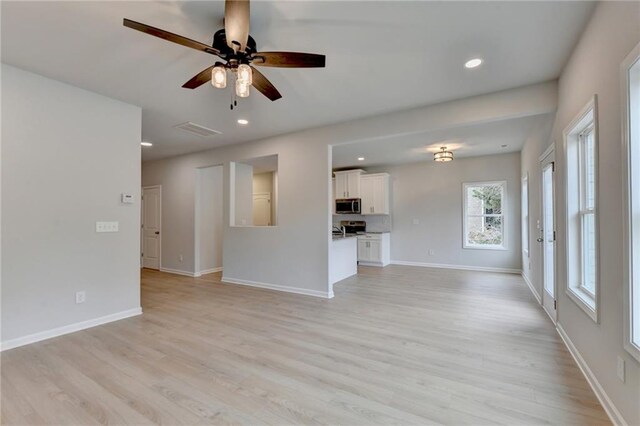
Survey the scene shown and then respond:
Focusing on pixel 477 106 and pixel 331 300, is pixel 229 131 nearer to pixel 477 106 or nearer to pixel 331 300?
pixel 331 300

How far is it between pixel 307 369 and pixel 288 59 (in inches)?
93.6

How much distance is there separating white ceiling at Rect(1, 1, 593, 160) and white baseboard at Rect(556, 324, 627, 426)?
2.61 metres

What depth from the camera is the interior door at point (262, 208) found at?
9188mm

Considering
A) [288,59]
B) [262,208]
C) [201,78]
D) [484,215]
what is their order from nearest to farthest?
[288,59], [201,78], [484,215], [262,208]

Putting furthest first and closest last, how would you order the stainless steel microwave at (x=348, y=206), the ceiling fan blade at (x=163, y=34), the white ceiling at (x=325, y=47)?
the stainless steel microwave at (x=348, y=206) → the white ceiling at (x=325, y=47) → the ceiling fan blade at (x=163, y=34)

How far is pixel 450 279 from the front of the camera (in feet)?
18.9

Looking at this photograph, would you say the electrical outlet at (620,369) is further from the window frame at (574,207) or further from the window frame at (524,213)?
the window frame at (524,213)

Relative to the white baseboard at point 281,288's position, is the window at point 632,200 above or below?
above

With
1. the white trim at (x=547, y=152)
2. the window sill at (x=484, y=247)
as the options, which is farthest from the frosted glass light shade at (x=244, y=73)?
the window sill at (x=484, y=247)

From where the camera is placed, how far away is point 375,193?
758cm

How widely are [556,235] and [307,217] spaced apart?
3.22 meters

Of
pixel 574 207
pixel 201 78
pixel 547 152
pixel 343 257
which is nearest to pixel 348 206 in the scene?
pixel 343 257

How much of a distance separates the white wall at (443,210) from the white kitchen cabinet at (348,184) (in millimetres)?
617

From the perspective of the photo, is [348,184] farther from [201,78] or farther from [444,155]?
[201,78]
